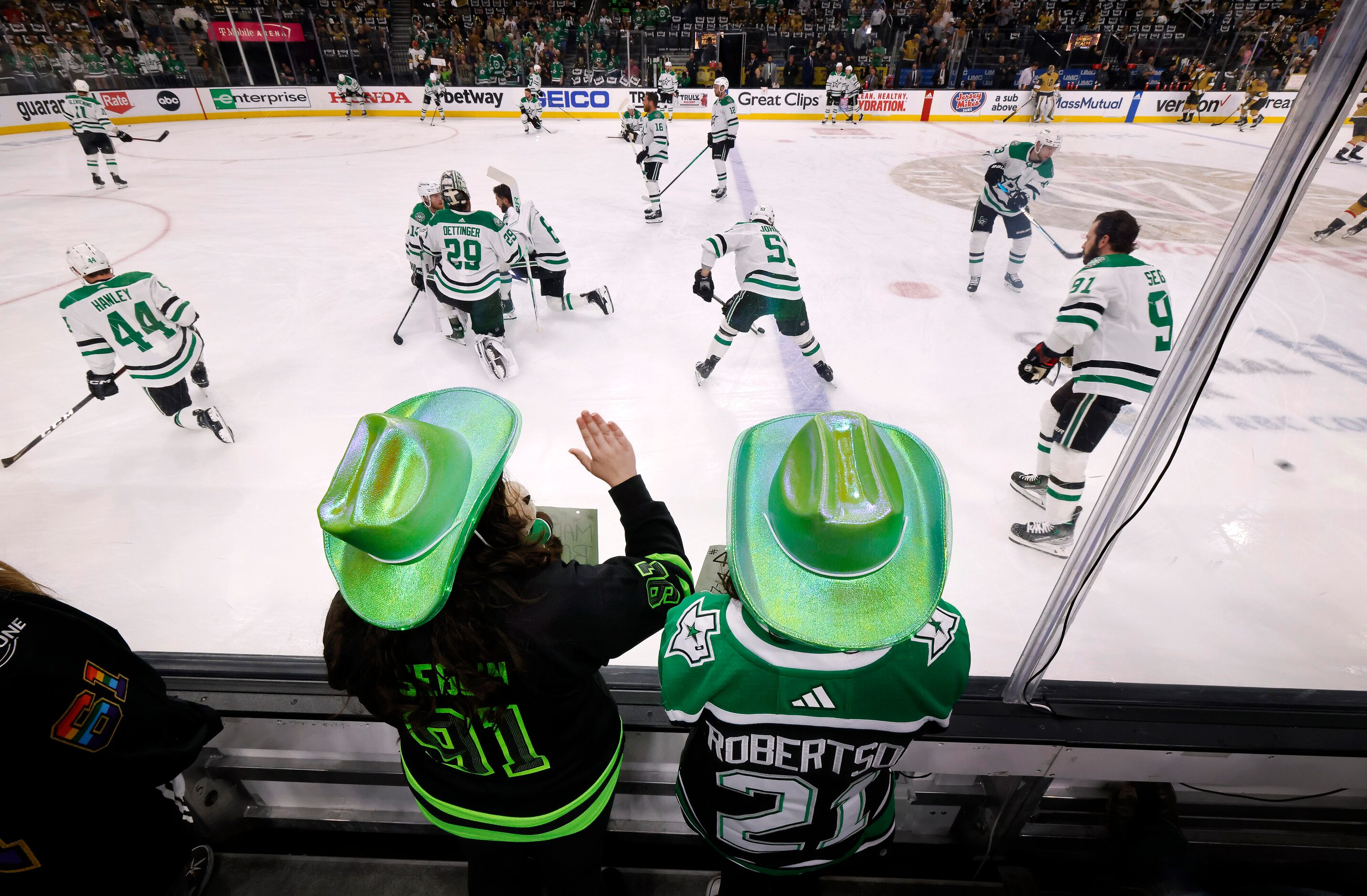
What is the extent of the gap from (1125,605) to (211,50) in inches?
872

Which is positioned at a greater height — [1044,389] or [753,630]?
[753,630]

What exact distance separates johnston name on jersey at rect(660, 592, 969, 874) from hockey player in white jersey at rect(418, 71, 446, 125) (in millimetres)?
17986

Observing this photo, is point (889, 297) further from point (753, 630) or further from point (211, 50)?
point (211, 50)

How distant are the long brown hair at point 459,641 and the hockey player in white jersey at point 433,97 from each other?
58.3 ft

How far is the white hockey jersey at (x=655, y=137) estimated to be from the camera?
7.61 meters

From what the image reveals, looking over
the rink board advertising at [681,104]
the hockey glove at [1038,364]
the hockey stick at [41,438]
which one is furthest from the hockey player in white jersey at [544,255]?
the rink board advertising at [681,104]

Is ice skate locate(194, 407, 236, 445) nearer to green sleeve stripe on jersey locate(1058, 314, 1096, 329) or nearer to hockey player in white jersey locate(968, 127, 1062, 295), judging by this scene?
green sleeve stripe on jersey locate(1058, 314, 1096, 329)

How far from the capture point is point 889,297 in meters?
5.70

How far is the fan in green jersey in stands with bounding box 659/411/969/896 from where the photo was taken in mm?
880

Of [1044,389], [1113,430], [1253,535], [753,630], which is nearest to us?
[753,630]

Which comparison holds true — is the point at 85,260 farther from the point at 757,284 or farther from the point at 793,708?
the point at 793,708

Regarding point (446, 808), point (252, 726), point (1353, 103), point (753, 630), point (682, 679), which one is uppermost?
point (1353, 103)

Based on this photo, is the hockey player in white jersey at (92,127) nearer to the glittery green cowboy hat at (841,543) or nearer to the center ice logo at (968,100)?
the glittery green cowboy hat at (841,543)

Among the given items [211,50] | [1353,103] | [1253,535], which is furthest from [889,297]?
[211,50]
